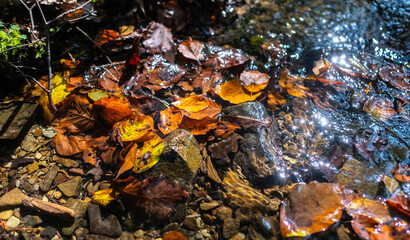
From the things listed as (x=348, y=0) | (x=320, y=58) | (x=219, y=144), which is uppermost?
(x=348, y=0)

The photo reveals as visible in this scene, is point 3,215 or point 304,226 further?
point 3,215

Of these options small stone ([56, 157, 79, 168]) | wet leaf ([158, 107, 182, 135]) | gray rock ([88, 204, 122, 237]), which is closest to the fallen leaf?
wet leaf ([158, 107, 182, 135])

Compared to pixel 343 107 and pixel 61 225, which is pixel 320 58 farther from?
pixel 61 225

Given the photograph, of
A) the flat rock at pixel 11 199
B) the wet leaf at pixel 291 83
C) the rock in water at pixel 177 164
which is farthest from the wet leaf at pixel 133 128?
the wet leaf at pixel 291 83

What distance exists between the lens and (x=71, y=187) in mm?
2361

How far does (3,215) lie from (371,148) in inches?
147

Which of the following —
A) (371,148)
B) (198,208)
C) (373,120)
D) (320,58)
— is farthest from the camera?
(320,58)

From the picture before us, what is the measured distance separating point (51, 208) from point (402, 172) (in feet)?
11.3

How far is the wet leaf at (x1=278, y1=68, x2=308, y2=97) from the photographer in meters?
3.09

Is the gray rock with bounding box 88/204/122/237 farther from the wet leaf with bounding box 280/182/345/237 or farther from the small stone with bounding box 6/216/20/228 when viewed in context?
the wet leaf with bounding box 280/182/345/237

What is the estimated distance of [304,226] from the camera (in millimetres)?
2018

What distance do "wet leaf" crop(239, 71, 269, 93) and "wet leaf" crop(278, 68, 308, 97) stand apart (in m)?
0.25

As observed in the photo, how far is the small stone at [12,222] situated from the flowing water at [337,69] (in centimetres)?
273

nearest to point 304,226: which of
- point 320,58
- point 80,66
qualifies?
point 320,58
